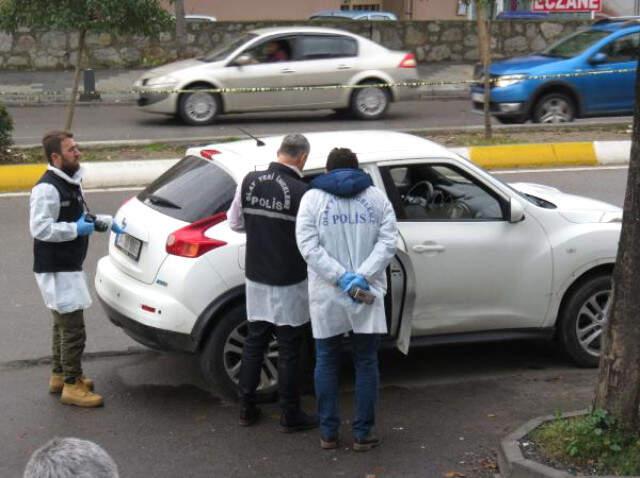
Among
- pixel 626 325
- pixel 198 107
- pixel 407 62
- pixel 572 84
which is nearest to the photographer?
pixel 626 325

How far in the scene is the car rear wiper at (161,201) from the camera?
6.91 metres

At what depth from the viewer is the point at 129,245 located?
273 inches

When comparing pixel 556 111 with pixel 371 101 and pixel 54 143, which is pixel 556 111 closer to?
pixel 371 101

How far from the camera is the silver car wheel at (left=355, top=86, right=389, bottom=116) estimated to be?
20.0 meters

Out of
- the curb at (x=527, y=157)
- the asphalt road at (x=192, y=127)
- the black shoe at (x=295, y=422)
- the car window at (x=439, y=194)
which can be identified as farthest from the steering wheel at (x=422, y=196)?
the asphalt road at (x=192, y=127)

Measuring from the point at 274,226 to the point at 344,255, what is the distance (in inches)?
19.0

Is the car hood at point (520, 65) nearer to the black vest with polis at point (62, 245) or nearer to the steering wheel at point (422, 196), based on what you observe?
the steering wheel at point (422, 196)

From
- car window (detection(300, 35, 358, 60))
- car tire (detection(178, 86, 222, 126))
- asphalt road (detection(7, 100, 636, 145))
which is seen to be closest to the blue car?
asphalt road (detection(7, 100, 636, 145))

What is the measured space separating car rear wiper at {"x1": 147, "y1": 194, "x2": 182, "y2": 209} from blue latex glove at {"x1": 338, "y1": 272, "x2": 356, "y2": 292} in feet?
5.10

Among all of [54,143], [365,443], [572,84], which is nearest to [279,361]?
[365,443]

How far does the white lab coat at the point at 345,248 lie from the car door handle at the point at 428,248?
974 millimetres

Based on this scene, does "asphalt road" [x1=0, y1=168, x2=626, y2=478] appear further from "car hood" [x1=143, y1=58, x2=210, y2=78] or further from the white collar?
"car hood" [x1=143, y1=58, x2=210, y2=78]

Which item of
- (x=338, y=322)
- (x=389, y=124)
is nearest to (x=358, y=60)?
(x=389, y=124)

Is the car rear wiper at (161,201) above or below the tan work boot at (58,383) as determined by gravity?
above
